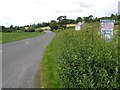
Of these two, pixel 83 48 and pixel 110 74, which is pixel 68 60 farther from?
pixel 110 74

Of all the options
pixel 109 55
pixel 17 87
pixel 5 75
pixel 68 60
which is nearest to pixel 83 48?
pixel 68 60

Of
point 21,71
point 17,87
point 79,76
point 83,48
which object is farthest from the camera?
point 21,71

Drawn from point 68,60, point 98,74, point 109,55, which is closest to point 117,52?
point 109,55

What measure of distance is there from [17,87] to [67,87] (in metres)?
2.28

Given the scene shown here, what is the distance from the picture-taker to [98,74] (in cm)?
718

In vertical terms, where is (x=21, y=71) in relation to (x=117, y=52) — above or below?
below

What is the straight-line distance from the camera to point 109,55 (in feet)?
24.3

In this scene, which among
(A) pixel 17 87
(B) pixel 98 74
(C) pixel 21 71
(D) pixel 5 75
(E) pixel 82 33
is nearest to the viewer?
(B) pixel 98 74

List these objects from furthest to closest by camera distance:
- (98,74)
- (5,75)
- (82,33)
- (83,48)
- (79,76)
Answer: (5,75), (82,33), (83,48), (79,76), (98,74)

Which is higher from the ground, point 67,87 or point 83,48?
point 83,48

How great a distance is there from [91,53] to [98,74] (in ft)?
2.35

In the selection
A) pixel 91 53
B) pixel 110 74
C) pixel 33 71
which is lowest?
pixel 33 71

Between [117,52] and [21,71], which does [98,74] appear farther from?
[21,71]

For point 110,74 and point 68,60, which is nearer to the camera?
point 110,74
